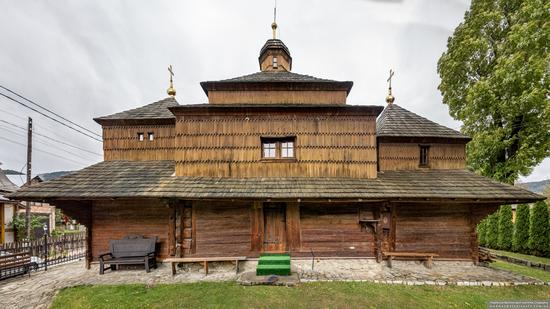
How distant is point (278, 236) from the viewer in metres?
8.38

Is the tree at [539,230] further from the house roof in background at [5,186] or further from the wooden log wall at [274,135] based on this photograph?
the house roof in background at [5,186]

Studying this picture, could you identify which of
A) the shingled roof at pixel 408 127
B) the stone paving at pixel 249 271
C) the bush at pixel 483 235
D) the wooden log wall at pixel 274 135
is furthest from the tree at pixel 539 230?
the wooden log wall at pixel 274 135

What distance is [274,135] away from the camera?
343 inches

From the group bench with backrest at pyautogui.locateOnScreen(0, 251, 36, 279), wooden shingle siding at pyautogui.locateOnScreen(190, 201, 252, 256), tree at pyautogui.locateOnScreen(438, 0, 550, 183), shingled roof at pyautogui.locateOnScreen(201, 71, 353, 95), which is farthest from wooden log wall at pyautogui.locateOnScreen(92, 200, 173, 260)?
tree at pyautogui.locateOnScreen(438, 0, 550, 183)

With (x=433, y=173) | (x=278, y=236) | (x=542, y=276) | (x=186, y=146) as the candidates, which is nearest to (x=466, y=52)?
(x=433, y=173)

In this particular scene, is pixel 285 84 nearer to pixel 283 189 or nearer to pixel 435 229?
pixel 283 189

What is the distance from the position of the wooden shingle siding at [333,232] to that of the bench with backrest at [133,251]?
5.28 meters

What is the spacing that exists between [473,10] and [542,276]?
1427cm

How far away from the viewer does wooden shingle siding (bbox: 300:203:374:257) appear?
328 inches

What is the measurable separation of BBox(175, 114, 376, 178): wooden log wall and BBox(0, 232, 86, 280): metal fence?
577cm

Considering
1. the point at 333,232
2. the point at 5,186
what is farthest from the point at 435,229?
the point at 5,186

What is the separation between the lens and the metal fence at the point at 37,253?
297 inches

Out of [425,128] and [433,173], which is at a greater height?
[425,128]

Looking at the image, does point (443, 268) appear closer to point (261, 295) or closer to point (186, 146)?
point (261, 295)
